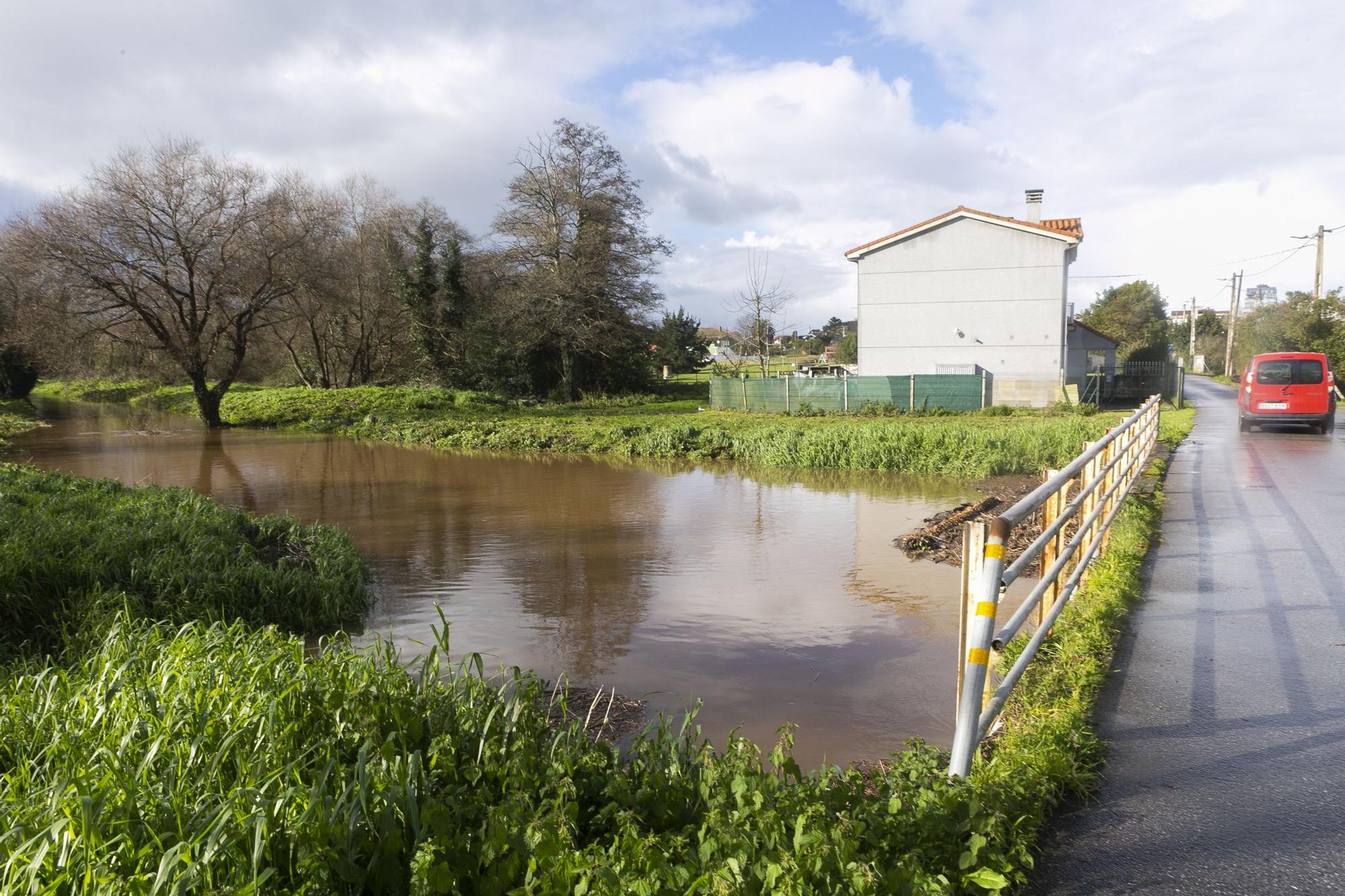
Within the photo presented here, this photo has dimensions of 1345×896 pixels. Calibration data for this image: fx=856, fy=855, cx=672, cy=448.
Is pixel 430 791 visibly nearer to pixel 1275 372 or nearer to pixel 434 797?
pixel 434 797

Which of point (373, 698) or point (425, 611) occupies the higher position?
point (373, 698)

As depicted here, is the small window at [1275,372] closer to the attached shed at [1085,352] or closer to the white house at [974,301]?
the white house at [974,301]

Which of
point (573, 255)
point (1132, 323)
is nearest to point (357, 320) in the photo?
point (573, 255)

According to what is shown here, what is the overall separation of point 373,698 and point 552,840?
1673 millimetres

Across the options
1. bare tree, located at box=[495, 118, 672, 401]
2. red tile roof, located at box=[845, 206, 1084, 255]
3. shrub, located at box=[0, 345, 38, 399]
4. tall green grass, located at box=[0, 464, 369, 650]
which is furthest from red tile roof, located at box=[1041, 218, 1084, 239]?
shrub, located at box=[0, 345, 38, 399]

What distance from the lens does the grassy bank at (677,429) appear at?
16.7 m

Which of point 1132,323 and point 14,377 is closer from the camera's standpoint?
point 14,377

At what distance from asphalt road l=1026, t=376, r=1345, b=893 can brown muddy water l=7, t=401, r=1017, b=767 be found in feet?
4.08

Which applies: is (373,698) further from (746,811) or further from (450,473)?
(450,473)

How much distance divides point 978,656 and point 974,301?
31875 millimetres

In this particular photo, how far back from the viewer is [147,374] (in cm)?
3130

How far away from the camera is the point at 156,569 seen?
282 inches

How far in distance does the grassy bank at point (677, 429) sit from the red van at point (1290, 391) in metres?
3.19

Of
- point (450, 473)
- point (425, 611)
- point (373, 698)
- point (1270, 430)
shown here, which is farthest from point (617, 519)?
point (1270, 430)
